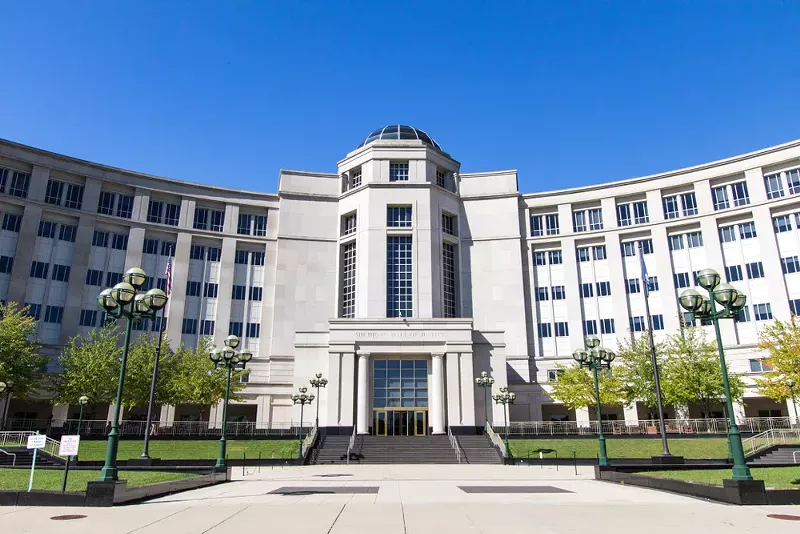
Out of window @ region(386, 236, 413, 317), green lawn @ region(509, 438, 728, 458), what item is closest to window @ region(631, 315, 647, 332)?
green lawn @ region(509, 438, 728, 458)

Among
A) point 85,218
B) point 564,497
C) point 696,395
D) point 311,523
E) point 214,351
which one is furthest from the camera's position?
point 85,218

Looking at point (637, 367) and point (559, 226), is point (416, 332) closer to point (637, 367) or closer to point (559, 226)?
point (637, 367)

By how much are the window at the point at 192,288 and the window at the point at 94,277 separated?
8.80 meters

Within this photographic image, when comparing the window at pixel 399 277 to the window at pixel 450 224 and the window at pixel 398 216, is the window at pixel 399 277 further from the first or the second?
the window at pixel 450 224

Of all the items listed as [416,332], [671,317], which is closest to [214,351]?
[416,332]

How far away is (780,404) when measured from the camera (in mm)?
52875

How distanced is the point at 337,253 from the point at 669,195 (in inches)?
1575

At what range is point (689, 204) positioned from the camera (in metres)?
62.4

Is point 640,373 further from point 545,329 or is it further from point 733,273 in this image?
point 733,273

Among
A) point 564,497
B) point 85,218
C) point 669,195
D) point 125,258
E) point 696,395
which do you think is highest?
point 669,195

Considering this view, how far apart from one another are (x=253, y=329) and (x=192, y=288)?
8.48 meters

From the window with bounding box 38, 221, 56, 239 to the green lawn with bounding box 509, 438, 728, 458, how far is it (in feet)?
168

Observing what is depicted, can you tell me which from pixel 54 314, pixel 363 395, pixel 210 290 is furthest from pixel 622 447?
pixel 54 314

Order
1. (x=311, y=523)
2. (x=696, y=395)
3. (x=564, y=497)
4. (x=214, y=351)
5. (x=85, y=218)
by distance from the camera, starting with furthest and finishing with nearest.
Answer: (x=85, y=218), (x=696, y=395), (x=214, y=351), (x=564, y=497), (x=311, y=523)
